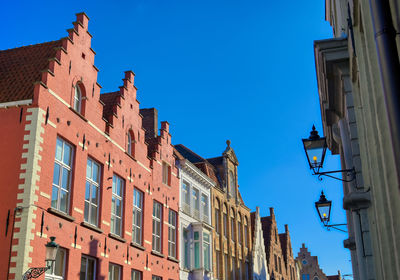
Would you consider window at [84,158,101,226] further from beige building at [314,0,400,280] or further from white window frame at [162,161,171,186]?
beige building at [314,0,400,280]

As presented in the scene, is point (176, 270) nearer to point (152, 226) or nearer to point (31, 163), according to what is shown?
point (152, 226)

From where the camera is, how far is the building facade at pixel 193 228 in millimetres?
27344

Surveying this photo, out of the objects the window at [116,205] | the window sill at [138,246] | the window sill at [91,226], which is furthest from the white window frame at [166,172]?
the window sill at [91,226]

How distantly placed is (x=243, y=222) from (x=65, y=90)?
2450 cm

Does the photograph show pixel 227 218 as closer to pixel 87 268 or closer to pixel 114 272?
pixel 114 272

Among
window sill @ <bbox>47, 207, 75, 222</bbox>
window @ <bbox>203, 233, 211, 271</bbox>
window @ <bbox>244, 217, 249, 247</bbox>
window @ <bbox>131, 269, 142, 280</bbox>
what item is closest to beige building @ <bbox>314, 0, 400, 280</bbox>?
window sill @ <bbox>47, 207, 75, 222</bbox>

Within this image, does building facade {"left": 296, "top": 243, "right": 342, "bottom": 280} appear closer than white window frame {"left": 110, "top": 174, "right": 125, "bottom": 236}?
No

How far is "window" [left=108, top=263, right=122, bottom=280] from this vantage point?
18.8 meters

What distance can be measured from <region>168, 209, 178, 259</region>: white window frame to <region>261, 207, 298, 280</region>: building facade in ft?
70.2

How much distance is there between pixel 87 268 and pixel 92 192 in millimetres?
2871

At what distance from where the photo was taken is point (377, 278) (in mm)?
8008

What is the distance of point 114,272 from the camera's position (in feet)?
63.0

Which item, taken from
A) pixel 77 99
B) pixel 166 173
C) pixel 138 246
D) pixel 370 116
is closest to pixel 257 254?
pixel 166 173

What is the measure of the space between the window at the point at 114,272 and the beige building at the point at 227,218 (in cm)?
1224
